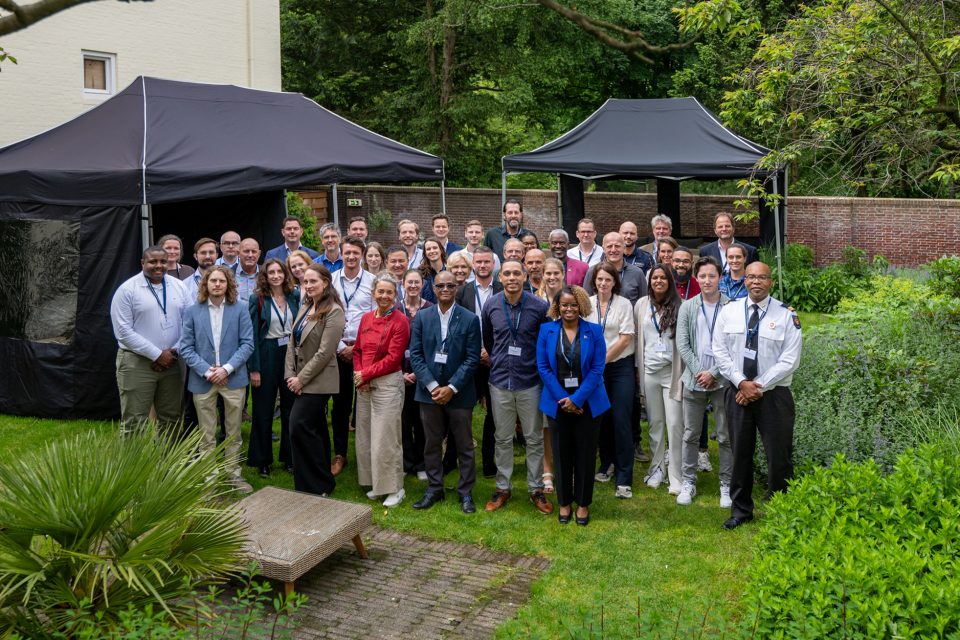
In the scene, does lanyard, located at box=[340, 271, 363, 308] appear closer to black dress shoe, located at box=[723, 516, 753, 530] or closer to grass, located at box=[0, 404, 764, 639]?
grass, located at box=[0, 404, 764, 639]

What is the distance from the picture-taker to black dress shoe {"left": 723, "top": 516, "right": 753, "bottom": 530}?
7.04 metres

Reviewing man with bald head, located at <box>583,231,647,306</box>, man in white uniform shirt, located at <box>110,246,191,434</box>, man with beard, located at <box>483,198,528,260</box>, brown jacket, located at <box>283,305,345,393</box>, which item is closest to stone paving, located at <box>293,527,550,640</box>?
brown jacket, located at <box>283,305,345,393</box>

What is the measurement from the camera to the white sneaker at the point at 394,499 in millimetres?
7640

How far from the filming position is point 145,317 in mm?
8008

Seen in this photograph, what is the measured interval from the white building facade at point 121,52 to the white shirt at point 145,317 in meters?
7.83

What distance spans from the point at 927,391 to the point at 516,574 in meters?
3.76

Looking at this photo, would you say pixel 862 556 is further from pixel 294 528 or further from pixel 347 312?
pixel 347 312

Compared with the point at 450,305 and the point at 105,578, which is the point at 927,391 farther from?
the point at 105,578

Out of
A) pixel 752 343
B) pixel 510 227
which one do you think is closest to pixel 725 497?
pixel 752 343

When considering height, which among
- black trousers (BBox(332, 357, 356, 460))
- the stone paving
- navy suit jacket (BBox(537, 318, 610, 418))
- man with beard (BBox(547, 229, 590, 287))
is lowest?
the stone paving

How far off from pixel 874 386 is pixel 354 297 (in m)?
4.46

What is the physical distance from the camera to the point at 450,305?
752 centimetres

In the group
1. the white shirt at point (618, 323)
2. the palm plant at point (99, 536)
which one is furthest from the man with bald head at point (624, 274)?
the palm plant at point (99, 536)

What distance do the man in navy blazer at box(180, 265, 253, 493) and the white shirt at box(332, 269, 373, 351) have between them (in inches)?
35.3
